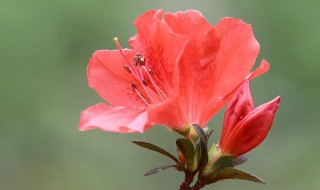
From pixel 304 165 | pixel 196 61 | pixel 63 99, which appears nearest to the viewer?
pixel 196 61

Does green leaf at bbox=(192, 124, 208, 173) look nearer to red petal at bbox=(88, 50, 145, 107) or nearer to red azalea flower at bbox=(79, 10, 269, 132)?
red azalea flower at bbox=(79, 10, 269, 132)

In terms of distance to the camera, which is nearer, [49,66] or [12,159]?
[12,159]

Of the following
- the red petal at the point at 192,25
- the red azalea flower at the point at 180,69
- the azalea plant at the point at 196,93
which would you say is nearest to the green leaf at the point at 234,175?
the azalea plant at the point at 196,93

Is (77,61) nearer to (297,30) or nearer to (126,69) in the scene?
(297,30)

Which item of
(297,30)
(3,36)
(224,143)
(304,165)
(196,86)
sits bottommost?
(304,165)

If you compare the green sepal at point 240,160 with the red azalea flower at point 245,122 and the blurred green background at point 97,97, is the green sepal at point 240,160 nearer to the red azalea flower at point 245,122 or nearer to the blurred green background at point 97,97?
the red azalea flower at point 245,122

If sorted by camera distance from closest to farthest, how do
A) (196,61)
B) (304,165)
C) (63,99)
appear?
(196,61)
(304,165)
(63,99)

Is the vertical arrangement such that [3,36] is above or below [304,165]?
above

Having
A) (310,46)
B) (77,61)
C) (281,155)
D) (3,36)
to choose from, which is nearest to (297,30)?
(310,46)
